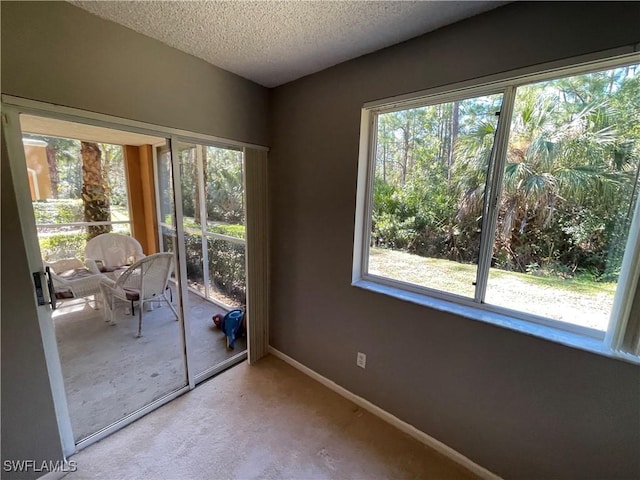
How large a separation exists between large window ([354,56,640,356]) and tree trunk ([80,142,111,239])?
183 centimetres

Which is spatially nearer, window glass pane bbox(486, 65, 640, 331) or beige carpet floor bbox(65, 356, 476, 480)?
window glass pane bbox(486, 65, 640, 331)

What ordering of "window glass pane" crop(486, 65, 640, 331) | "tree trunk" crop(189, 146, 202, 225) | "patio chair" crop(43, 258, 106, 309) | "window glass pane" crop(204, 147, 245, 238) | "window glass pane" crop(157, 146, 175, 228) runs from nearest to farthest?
"window glass pane" crop(486, 65, 640, 331), "patio chair" crop(43, 258, 106, 309), "window glass pane" crop(157, 146, 175, 228), "tree trunk" crop(189, 146, 202, 225), "window glass pane" crop(204, 147, 245, 238)

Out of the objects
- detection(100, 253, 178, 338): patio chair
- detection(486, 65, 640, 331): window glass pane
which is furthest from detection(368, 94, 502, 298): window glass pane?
detection(100, 253, 178, 338): patio chair

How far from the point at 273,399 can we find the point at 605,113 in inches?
99.5

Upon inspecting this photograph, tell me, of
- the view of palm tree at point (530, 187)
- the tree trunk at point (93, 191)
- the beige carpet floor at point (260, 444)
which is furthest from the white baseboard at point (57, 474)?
the view of palm tree at point (530, 187)

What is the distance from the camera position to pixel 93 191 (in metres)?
1.77

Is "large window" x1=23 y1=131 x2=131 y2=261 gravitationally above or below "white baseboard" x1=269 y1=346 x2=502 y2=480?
above

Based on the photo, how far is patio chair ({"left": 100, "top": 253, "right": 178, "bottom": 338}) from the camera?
6.98 ft

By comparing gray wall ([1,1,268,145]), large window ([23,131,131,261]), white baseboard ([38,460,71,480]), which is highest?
gray wall ([1,1,268,145])

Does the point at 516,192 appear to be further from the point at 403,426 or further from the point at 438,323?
the point at 403,426

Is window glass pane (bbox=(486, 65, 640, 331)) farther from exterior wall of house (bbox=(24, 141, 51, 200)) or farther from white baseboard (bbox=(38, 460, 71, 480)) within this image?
white baseboard (bbox=(38, 460, 71, 480))

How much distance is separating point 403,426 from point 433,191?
5.21ft

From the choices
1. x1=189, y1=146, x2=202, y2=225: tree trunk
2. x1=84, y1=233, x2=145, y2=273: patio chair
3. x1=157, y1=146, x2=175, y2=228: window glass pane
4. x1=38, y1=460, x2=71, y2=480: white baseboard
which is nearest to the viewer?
x1=38, y1=460, x2=71, y2=480: white baseboard

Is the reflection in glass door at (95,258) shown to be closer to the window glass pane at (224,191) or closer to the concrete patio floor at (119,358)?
the concrete patio floor at (119,358)
